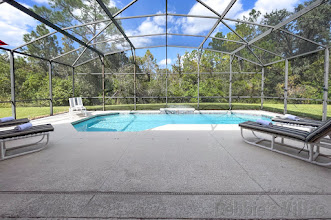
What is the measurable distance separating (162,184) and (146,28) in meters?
7.05

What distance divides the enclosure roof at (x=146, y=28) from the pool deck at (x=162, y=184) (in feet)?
12.7

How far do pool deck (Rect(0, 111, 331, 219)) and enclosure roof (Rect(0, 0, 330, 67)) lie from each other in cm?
388

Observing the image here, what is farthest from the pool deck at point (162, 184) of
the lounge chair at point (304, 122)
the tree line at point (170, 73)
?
the tree line at point (170, 73)

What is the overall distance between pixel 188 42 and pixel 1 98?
10.8 m

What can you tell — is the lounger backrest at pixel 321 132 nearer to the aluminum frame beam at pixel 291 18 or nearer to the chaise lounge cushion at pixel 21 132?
the aluminum frame beam at pixel 291 18

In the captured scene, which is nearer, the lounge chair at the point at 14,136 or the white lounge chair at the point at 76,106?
the lounge chair at the point at 14,136

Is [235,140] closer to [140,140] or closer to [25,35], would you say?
[140,140]

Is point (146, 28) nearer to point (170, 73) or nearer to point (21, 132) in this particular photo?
point (170, 73)

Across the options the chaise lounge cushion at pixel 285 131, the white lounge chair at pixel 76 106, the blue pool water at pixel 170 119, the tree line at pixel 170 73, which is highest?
the tree line at pixel 170 73

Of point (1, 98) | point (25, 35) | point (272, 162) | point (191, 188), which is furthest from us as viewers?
point (1, 98)

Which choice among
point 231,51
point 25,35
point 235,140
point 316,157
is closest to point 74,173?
point 235,140

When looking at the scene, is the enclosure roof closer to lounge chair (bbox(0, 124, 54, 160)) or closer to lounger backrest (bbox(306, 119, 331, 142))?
lounge chair (bbox(0, 124, 54, 160))

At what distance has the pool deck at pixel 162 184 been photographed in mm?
1468

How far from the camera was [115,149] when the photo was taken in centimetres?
316
